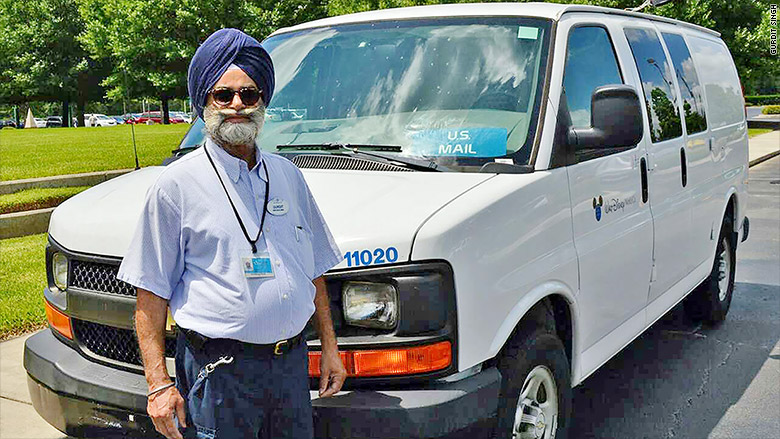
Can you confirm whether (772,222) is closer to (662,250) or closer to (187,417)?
(662,250)

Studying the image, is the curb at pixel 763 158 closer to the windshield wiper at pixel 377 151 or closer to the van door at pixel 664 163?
the van door at pixel 664 163

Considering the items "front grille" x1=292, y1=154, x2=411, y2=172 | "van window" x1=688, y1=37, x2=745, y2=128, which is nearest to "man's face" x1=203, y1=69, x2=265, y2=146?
"front grille" x1=292, y1=154, x2=411, y2=172

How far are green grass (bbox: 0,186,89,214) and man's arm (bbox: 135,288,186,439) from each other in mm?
8595

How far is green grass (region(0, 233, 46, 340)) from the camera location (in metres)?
6.41

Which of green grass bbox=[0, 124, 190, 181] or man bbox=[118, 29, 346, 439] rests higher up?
man bbox=[118, 29, 346, 439]

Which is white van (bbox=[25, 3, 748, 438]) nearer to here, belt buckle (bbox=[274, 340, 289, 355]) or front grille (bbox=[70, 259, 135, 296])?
front grille (bbox=[70, 259, 135, 296])

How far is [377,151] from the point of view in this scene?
3.79m

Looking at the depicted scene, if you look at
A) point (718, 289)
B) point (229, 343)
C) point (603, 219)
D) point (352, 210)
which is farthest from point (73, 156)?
point (229, 343)

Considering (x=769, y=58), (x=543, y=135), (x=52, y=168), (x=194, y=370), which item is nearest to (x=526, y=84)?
(x=543, y=135)

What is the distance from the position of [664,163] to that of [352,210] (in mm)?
2442

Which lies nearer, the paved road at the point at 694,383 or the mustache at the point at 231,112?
the mustache at the point at 231,112

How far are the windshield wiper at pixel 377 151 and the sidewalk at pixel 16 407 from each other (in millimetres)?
2020

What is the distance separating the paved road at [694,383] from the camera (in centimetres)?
472

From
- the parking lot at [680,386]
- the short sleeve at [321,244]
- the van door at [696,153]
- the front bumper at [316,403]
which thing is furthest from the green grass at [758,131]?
the short sleeve at [321,244]
